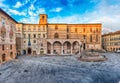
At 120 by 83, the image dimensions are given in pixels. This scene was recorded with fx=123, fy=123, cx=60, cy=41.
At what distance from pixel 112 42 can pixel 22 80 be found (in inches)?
2388

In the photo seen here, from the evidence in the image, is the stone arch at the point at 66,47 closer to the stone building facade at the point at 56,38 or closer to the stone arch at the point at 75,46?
the stone building facade at the point at 56,38

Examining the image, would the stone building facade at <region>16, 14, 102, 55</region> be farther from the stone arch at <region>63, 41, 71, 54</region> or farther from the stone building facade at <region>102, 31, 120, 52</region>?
the stone building facade at <region>102, 31, 120, 52</region>

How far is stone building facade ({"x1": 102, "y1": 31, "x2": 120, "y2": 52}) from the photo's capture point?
62931mm

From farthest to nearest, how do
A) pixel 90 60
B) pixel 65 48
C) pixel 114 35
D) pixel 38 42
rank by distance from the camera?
pixel 114 35, pixel 65 48, pixel 38 42, pixel 90 60

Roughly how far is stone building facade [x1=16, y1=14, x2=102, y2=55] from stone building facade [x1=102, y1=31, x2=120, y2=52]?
12.4 m

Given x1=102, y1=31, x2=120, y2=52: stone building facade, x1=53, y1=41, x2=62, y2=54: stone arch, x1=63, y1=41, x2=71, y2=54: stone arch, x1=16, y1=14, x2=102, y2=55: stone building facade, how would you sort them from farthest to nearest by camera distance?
x1=102, y1=31, x2=120, y2=52: stone building facade, x1=63, y1=41, x2=71, y2=54: stone arch, x1=53, y1=41, x2=62, y2=54: stone arch, x1=16, y1=14, x2=102, y2=55: stone building facade

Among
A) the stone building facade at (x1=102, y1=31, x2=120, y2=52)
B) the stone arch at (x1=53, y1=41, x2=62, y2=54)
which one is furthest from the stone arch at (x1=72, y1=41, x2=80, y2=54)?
the stone building facade at (x1=102, y1=31, x2=120, y2=52)

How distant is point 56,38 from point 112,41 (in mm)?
31839

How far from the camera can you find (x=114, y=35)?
6531cm

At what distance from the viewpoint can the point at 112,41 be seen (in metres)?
66.1

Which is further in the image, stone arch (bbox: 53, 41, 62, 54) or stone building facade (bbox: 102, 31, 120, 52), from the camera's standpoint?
stone building facade (bbox: 102, 31, 120, 52)

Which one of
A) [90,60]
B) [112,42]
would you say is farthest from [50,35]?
[112,42]

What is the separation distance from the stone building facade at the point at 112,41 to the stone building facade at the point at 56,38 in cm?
1239

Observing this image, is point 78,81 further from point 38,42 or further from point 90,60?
point 38,42
